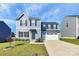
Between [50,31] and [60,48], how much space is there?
1.91 feet

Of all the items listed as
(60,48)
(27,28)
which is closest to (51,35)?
(60,48)

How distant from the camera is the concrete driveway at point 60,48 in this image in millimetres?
8578

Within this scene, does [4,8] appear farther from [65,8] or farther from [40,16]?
[65,8]

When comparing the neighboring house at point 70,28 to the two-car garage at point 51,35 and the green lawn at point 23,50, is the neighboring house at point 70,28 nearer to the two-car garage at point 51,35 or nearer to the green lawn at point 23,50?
the two-car garage at point 51,35

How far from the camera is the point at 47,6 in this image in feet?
28.4

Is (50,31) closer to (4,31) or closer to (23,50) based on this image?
(23,50)

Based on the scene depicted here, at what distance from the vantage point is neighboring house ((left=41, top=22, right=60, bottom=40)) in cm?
888

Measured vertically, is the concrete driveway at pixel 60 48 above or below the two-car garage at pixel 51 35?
below

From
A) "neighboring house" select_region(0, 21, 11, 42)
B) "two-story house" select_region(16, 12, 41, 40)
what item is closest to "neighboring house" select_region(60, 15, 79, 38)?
"two-story house" select_region(16, 12, 41, 40)

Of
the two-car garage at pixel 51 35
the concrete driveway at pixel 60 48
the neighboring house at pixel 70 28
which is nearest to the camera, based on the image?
the concrete driveway at pixel 60 48

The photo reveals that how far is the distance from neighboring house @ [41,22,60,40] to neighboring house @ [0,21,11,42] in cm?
86

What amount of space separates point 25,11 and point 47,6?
0.57 m

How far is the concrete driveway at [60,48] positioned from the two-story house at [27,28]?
343 millimetres

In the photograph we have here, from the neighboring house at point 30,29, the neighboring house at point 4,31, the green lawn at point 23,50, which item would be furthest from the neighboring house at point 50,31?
the neighboring house at point 4,31
